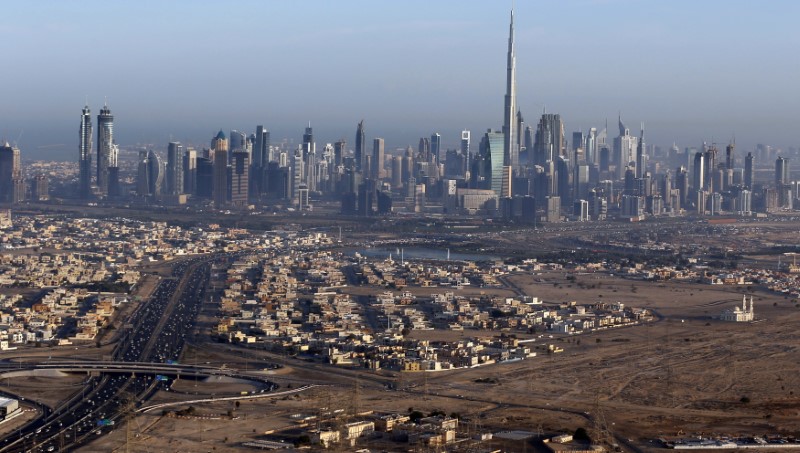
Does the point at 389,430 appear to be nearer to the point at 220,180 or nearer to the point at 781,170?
the point at 220,180

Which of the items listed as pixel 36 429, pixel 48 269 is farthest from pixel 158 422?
pixel 48 269

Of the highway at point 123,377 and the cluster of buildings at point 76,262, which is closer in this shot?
the highway at point 123,377

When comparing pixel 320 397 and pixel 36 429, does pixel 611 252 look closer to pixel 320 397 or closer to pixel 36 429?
pixel 320 397

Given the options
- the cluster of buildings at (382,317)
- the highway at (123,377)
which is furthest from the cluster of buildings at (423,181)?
the highway at (123,377)

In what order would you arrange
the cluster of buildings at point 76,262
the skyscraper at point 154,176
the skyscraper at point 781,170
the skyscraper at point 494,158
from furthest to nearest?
the skyscraper at point 781,170, the skyscraper at point 494,158, the skyscraper at point 154,176, the cluster of buildings at point 76,262

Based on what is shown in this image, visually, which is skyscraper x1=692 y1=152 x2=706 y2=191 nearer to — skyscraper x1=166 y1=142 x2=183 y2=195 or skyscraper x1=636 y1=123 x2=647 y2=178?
skyscraper x1=636 y1=123 x2=647 y2=178

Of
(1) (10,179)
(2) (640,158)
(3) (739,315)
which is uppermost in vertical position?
(2) (640,158)

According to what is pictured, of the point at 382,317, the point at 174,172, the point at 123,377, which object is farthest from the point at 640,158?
the point at 123,377

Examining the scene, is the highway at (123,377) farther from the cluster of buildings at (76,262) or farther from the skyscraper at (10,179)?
the skyscraper at (10,179)
